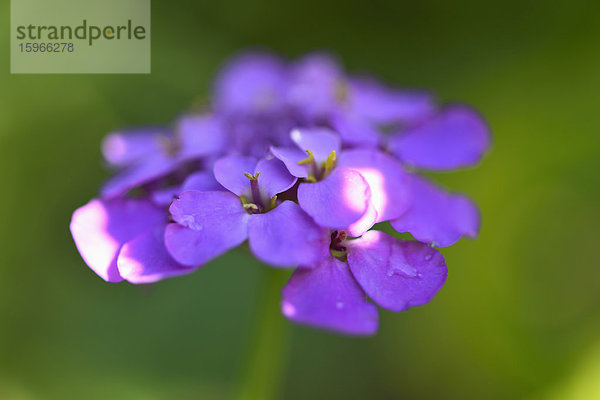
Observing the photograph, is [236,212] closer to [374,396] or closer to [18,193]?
[374,396]

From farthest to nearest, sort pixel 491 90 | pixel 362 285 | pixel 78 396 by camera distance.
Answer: pixel 491 90 → pixel 78 396 → pixel 362 285

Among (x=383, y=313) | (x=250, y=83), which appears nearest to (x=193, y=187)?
(x=250, y=83)

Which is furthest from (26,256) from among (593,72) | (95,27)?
(593,72)

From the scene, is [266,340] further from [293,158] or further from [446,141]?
[446,141]

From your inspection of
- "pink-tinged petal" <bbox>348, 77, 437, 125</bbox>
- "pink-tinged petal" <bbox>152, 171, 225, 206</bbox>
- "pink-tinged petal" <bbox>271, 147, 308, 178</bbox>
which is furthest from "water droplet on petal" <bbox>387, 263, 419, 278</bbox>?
"pink-tinged petal" <bbox>348, 77, 437, 125</bbox>

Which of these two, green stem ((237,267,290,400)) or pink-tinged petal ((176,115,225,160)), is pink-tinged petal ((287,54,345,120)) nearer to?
pink-tinged petal ((176,115,225,160))

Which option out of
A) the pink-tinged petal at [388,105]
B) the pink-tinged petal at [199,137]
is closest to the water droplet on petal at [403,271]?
the pink-tinged petal at [199,137]
